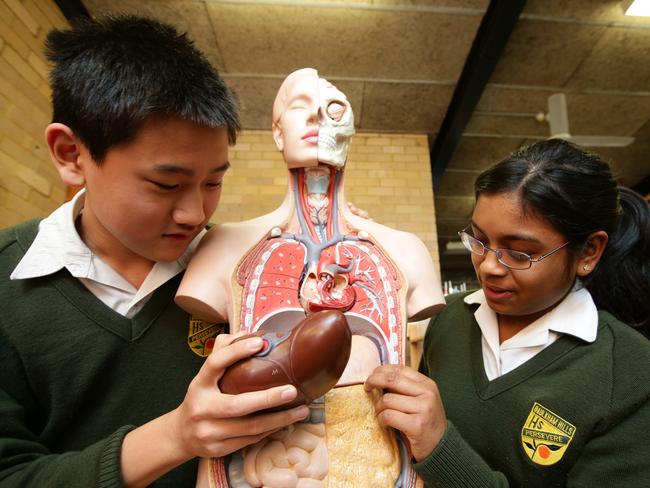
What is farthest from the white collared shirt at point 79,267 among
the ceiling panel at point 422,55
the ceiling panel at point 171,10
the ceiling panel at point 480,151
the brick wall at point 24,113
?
the ceiling panel at point 480,151

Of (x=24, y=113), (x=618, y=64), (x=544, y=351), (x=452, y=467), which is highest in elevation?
(x=618, y=64)

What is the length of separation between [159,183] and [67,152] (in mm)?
216

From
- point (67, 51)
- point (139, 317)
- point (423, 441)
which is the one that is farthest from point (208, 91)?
point (423, 441)

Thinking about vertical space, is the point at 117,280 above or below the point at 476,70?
below

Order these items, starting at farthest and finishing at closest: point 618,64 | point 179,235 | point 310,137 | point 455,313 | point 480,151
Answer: point 480,151 < point 618,64 < point 455,313 < point 310,137 < point 179,235

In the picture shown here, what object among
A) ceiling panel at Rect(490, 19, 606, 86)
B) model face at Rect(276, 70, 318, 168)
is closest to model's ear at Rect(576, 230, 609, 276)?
model face at Rect(276, 70, 318, 168)

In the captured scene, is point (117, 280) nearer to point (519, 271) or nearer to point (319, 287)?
point (319, 287)

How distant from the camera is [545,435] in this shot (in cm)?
93

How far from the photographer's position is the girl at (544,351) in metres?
0.83

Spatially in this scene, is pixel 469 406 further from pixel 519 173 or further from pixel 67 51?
pixel 67 51

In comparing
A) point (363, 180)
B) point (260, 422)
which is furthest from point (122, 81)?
point (363, 180)

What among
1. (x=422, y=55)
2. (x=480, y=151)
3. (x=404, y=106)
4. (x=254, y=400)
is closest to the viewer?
(x=254, y=400)

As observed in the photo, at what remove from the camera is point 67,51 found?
845mm

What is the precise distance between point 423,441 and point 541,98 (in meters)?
3.35
